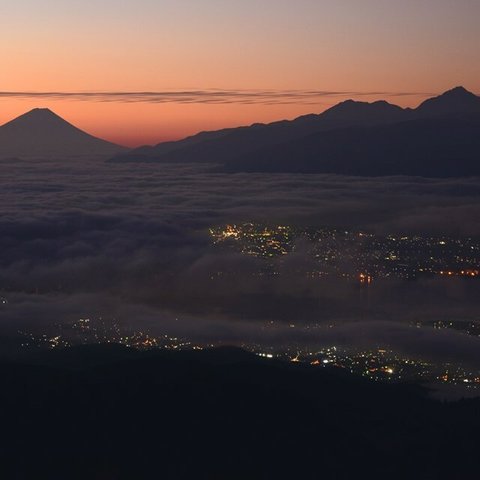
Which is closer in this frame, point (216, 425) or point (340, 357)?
point (216, 425)

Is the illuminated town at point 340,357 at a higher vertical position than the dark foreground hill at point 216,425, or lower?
lower

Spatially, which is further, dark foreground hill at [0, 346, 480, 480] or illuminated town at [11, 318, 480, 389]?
illuminated town at [11, 318, 480, 389]

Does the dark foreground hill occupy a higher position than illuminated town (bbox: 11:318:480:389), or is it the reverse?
the dark foreground hill

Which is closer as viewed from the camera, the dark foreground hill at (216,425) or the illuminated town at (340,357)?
the dark foreground hill at (216,425)

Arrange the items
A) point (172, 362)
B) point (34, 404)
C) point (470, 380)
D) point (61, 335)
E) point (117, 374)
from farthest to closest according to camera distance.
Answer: point (61, 335) → point (470, 380) → point (172, 362) → point (117, 374) → point (34, 404)

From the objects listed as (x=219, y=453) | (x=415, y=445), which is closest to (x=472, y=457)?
(x=415, y=445)

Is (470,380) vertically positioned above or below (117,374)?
below

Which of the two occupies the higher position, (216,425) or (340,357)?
(216,425)

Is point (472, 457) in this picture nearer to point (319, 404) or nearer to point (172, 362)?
point (319, 404)
